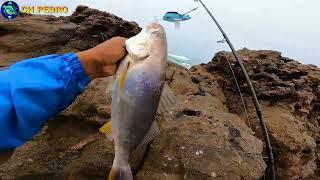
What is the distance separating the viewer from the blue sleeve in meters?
2.37

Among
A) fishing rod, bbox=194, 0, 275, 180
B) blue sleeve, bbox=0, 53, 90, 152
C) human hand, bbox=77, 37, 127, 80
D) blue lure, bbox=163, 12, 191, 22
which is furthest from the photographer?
fishing rod, bbox=194, 0, 275, 180

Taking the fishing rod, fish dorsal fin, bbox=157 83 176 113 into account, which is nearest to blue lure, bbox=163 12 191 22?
the fishing rod

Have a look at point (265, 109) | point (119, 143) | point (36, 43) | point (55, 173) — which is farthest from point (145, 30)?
point (36, 43)

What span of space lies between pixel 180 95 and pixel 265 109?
4.28ft

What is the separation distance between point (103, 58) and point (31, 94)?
620mm

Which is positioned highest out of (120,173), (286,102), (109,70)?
(109,70)

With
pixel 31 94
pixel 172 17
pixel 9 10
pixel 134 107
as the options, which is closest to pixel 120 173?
pixel 134 107

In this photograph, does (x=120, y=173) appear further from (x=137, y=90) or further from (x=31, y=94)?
(x=31, y=94)

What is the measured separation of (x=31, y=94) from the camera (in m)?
2.41

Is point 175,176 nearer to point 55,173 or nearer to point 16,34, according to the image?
point 55,173

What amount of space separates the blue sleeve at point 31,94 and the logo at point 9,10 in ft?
21.9

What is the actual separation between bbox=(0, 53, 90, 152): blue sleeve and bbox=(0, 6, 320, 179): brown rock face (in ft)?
10.5

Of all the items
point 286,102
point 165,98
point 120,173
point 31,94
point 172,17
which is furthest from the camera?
point 286,102

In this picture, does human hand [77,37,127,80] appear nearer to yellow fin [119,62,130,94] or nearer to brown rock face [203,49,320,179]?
yellow fin [119,62,130,94]
